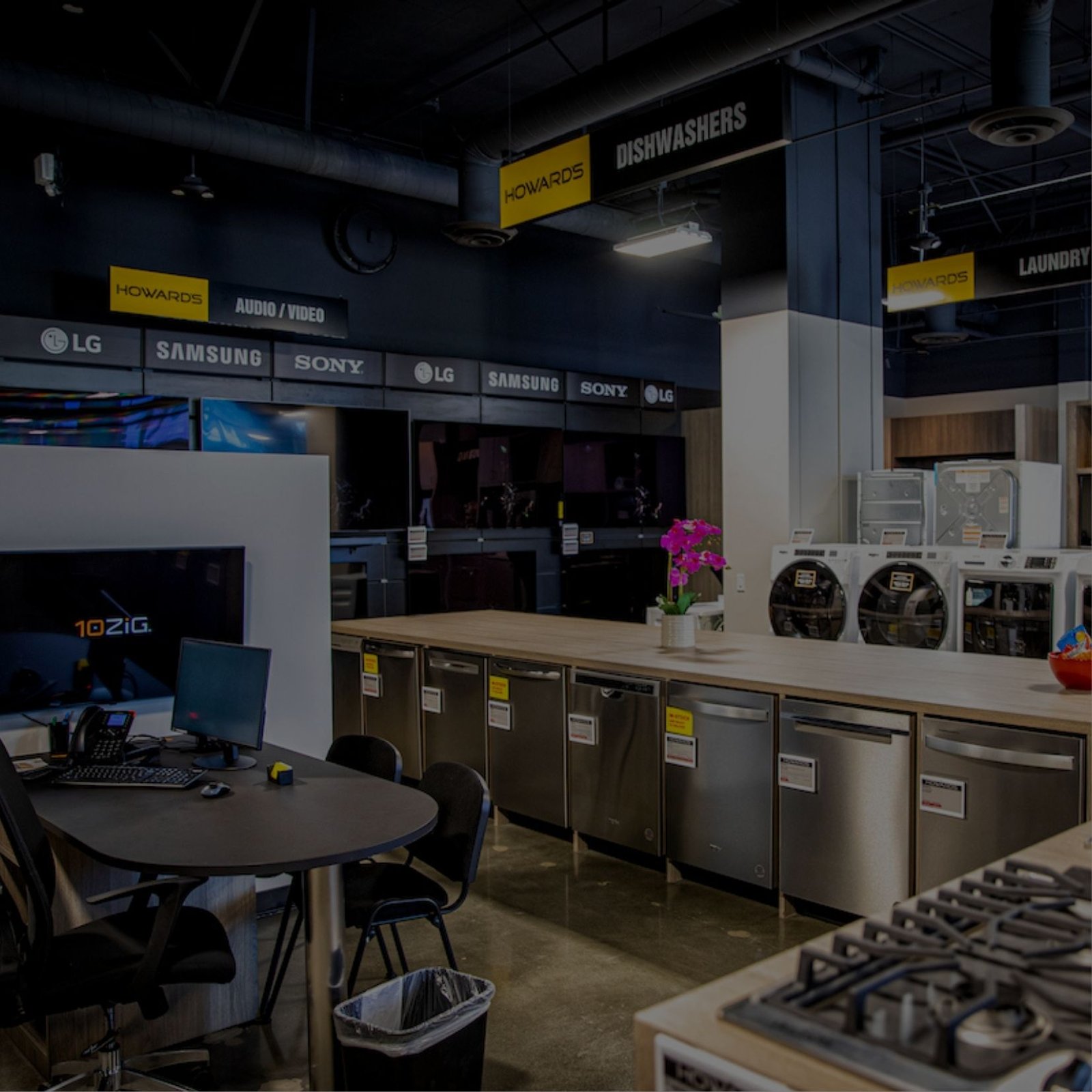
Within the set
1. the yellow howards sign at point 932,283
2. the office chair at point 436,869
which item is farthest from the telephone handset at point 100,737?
the yellow howards sign at point 932,283

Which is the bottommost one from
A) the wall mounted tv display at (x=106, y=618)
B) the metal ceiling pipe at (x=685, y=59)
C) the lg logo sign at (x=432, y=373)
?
the wall mounted tv display at (x=106, y=618)

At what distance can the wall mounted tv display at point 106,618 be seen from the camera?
3484 mm

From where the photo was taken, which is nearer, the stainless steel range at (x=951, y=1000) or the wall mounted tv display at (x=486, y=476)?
the stainless steel range at (x=951, y=1000)

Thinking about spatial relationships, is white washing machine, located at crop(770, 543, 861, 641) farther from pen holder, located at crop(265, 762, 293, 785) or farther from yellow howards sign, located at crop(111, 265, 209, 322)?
pen holder, located at crop(265, 762, 293, 785)

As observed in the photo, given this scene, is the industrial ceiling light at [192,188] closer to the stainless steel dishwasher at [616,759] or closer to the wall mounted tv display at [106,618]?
the wall mounted tv display at [106,618]

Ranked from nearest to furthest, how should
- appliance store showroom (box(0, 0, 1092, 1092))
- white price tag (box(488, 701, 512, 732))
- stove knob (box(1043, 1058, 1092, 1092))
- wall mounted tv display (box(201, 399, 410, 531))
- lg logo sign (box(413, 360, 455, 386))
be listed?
1. stove knob (box(1043, 1058, 1092, 1092))
2. appliance store showroom (box(0, 0, 1092, 1092))
3. white price tag (box(488, 701, 512, 732))
4. wall mounted tv display (box(201, 399, 410, 531))
5. lg logo sign (box(413, 360, 455, 386))

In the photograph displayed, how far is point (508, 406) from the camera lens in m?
9.09

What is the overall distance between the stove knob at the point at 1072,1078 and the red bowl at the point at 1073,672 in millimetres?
2142

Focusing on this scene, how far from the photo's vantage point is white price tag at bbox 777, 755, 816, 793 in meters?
3.80

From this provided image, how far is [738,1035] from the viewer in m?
1.21

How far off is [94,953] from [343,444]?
5.63 m

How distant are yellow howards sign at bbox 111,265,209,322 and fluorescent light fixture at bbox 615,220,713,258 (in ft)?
9.57

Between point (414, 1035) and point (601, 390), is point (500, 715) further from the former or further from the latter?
point (601, 390)

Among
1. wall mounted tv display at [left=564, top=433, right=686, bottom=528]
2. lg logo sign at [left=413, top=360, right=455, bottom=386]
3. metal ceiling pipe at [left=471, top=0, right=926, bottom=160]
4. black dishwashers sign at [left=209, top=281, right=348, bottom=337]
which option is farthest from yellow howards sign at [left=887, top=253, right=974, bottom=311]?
black dishwashers sign at [left=209, top=281, right=348, bottom=337]
